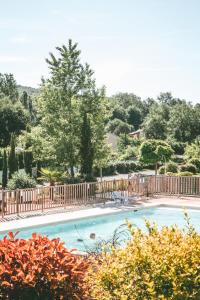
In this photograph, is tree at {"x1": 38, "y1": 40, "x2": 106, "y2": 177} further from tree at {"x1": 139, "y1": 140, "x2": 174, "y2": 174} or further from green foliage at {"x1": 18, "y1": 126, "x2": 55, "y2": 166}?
tree at {"x1": 139, "y1": 140, "x2": 174, "y2": 174}

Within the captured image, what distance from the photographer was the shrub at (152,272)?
4320 mm

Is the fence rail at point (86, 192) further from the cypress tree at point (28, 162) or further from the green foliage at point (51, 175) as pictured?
the cypress tree at point (28, 162)

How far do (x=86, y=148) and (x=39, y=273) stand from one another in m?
18.2

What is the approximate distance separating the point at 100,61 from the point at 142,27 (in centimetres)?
519

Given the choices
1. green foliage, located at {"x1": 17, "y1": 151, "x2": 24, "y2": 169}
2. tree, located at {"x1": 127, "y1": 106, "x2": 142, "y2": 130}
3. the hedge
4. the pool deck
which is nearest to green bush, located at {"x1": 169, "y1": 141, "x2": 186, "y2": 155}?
the hedge

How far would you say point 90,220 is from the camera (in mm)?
17078

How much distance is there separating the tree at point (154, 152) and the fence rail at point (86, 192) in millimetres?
8752

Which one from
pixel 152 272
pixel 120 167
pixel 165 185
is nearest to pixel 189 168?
pixel 165 185

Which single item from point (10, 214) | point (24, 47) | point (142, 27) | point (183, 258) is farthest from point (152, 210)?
point (183, 258)

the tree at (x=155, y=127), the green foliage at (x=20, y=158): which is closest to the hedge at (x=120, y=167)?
the green foliage at (x=20, y=158)

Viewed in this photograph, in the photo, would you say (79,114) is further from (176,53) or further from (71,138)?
(176,53)

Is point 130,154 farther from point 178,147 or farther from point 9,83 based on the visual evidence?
point 9,83

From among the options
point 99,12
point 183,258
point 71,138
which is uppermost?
point 99,12

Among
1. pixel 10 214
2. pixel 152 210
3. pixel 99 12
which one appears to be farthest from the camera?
pixel 152 210
